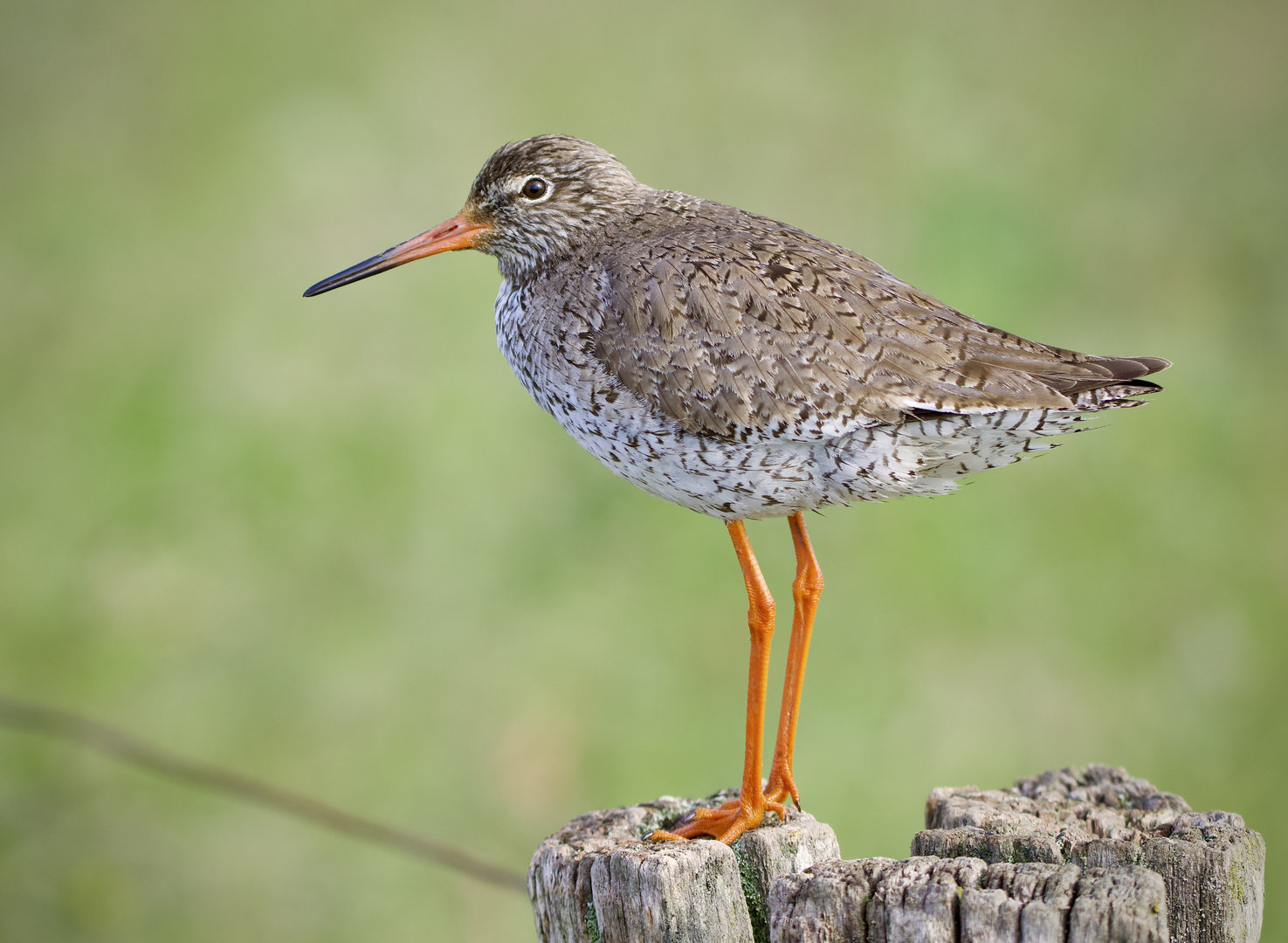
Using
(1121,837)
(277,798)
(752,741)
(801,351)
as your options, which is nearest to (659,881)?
(752,741)

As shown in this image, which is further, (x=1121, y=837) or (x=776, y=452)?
(x=776, y=452)

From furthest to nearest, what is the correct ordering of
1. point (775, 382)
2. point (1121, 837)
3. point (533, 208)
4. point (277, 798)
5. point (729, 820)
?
1. point (277, 798)
2. point (533, 208)
3. point (729, 820)
4. point (775, 382)
5. point (1121, 837)

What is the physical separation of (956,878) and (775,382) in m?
1.55

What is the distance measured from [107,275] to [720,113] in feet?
14.1

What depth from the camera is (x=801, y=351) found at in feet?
11.2

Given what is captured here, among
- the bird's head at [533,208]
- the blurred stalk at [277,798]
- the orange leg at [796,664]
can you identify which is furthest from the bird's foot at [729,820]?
the bird's head at [533,208]

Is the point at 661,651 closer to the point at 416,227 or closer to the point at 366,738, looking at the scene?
the point at 366,738

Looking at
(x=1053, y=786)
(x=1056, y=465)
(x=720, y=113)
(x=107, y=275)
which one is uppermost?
(x=720, y=113)

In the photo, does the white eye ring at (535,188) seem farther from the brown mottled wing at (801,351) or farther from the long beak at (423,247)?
the brown mottled wing at (801,351)

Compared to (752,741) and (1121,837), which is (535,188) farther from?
(1121,837)

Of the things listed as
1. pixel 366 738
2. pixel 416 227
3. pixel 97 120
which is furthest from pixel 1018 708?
pixel 97 120

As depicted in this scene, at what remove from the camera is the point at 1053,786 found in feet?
11.7

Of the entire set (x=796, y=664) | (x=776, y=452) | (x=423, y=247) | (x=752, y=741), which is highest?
(x=423, y=247)

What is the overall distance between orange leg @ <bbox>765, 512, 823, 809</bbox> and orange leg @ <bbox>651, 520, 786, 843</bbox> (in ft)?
0.41
